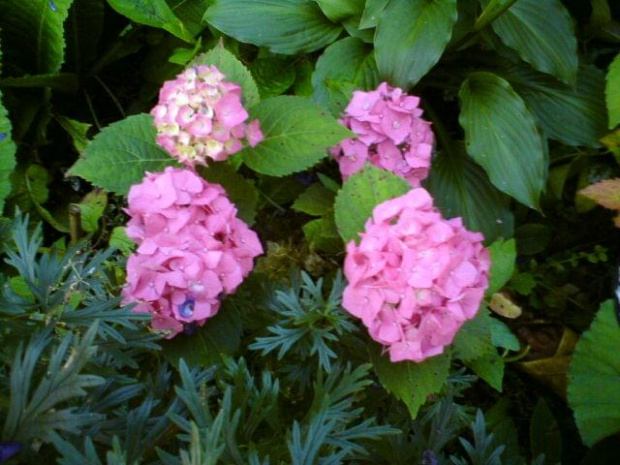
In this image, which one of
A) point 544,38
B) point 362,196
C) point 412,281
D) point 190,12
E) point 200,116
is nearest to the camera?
point 412,281

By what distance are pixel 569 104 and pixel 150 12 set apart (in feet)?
3.46

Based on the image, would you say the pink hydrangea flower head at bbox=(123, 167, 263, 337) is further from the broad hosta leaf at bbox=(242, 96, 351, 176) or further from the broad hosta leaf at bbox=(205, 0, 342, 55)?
the broad hosta leaf at bbox=(205, 0, 342, 55)

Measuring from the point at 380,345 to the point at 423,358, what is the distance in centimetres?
8

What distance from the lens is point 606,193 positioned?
1323 millimetres

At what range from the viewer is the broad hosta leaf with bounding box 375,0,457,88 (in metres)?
1.42

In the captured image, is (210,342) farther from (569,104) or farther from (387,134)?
(569,104)

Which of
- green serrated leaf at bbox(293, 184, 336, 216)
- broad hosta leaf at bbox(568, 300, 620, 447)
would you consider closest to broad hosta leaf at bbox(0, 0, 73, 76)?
green serrated leaf at bbox(293, 184, 336, 216)

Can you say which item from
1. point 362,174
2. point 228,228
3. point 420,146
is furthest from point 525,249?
point 228,228

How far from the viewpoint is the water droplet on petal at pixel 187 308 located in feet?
3.39

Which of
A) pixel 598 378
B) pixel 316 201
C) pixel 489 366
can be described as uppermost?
pixel 316 201

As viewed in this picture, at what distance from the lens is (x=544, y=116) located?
5.41 ft

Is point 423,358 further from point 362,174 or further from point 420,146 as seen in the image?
point 420,146

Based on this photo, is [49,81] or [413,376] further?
[49,81]

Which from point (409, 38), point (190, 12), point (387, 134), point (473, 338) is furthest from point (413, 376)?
point (190, 12)
